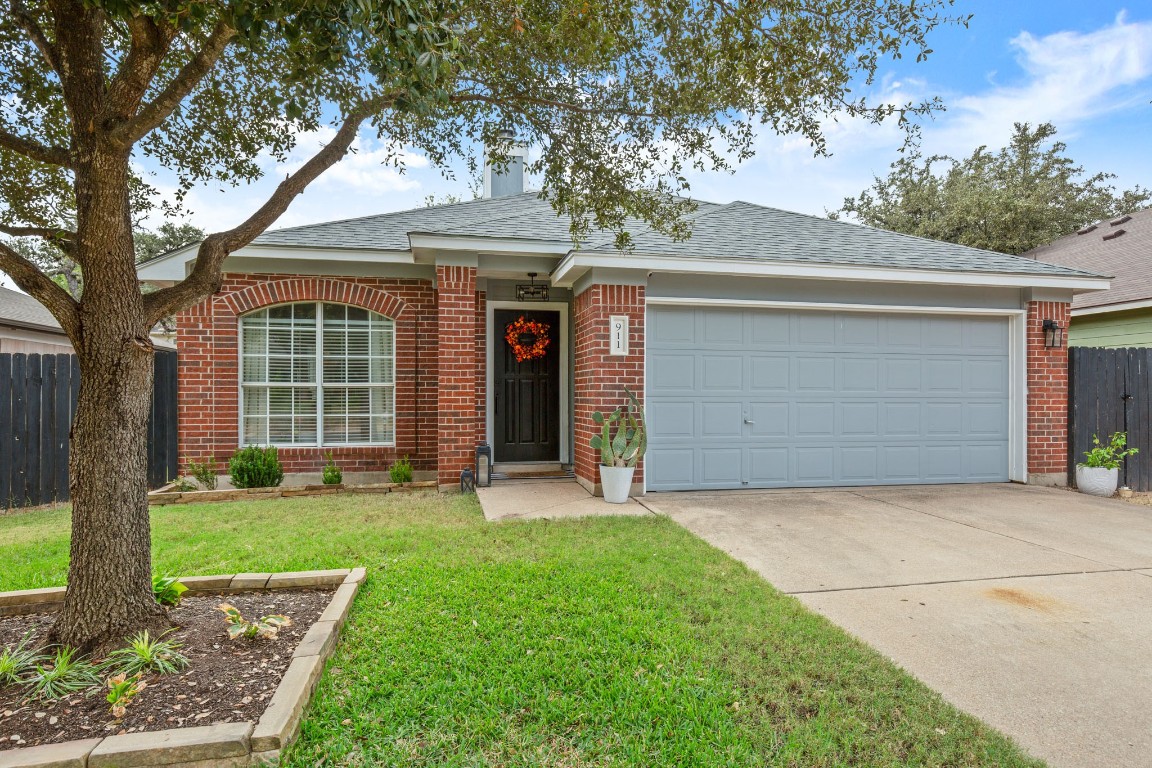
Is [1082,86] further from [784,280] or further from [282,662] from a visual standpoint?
[282,662]

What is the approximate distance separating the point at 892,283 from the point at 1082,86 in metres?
10.6

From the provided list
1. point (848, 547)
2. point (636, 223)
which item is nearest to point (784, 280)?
point (636, 223)

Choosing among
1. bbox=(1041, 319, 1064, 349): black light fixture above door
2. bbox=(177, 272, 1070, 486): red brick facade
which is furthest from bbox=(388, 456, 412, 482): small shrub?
bbox=(1041, 319, 1064, 349): black light fixture above door

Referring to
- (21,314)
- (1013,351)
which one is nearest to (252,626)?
(1013,351)

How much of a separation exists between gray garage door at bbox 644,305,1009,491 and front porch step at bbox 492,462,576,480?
1.60 meters

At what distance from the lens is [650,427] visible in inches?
265

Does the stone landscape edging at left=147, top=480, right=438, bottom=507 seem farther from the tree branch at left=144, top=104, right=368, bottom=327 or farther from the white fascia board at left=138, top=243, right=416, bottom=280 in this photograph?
the tree branch at left=144, top=104, right=368, bottom=327

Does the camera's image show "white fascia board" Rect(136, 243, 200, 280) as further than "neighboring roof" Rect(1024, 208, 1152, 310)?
No

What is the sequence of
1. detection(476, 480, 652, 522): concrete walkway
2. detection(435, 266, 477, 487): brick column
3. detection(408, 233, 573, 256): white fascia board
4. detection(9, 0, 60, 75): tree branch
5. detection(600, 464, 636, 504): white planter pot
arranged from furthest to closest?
detection(435, 266, 477, 487): brick column < detection(408, 233, 573, 256): white fascia board < detection(600, 464, 636, 504): white planter pot < detection(476, 480, 652, 522): concrete walkway < detection(9, 0, 60, 75): tree branch

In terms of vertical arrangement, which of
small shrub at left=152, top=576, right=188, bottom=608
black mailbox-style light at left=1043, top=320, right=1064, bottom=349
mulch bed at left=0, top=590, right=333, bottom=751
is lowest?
mulch bed at left=0, top=590, right=333, bottom=751

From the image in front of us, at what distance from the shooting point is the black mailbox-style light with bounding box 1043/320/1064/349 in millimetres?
7348

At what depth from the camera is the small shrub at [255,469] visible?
6938mm

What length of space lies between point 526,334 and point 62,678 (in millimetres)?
6197

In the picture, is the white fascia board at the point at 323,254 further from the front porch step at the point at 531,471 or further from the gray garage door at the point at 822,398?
the gray garage door at the point at 822,398
